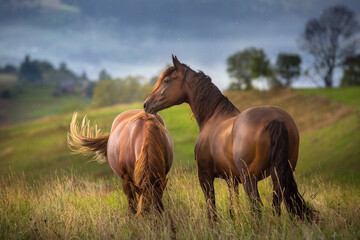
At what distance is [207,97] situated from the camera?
18.7ft

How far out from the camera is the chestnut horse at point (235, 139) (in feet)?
15.4

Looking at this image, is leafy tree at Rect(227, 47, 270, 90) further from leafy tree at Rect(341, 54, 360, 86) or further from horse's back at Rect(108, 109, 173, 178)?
horse's back at Rect(108, 109, 173, 178)

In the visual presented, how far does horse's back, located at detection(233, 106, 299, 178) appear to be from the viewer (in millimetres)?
4695

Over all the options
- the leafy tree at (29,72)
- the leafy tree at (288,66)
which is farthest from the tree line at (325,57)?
the leafy tree at (29,72)

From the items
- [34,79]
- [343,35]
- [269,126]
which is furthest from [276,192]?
[34,79]

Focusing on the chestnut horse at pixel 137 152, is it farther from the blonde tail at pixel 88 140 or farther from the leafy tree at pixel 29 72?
the leafy tree at pixel 29 72

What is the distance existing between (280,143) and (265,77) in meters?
31.7

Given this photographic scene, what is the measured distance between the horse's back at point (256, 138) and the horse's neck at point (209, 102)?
2.38 ft

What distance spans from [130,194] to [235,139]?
249 centimetres

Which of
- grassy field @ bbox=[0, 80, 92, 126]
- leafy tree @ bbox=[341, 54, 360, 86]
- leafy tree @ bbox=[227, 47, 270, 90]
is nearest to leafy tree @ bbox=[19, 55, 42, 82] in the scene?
grassy field @ bbox=[0, 80, 92, 126]

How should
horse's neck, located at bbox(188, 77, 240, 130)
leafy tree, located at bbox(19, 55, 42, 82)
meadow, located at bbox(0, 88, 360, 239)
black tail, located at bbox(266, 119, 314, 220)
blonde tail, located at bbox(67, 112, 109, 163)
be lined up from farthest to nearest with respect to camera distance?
leafy tree, located at bbox(19, 55, 42, 82)
blonde tail, located at bbox(67, 112, 109, 163)
horse's neck, located at bbox(188, 77, 240, 130)
meadow, located at bbox(0, 88, 360, 239)
black tail, located at bbox(266, 119, 314, 220)

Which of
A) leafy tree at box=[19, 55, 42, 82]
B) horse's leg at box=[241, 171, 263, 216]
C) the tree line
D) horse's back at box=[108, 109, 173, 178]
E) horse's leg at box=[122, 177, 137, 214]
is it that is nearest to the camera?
horse's leg at box=[241, 171, 263, 216]

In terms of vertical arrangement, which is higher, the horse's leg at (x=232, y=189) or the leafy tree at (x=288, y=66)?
the leafy tree at (x=288, y=66)

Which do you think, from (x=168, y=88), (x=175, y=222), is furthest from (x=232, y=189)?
(x=168, y=88)
